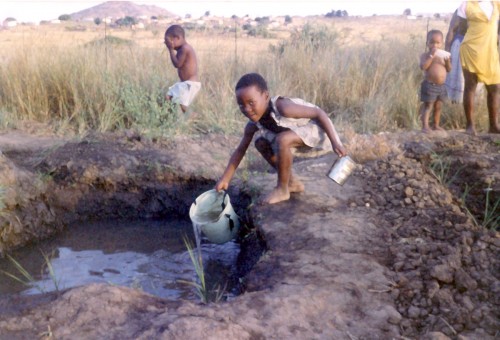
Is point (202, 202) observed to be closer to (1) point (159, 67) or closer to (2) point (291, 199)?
(2) point (291, 199)

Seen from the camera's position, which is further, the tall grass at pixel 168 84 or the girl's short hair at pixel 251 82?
the tall grass at pixel 168 84

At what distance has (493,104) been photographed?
5.55 metres

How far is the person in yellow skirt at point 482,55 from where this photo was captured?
543 centimetres

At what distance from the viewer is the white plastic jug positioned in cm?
374

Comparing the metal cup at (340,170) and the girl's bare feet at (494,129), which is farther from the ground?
the metal cup at (340,170)

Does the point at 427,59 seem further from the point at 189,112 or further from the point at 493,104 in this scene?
the point at 189,112

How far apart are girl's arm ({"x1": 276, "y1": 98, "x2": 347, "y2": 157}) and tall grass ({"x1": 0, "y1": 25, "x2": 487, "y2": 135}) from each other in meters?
2.10

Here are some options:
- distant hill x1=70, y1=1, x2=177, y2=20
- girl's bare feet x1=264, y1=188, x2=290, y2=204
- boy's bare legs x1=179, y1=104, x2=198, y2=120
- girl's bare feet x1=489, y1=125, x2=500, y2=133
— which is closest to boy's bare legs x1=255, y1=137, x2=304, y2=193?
girl's bare feet x1=264, y1=188, x2=290, y2=204

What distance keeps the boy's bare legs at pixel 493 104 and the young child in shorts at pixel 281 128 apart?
2426mm

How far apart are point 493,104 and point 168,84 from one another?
3.72 meters

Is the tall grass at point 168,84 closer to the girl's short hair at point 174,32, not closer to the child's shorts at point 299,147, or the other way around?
the girl's short hair at point 174,32

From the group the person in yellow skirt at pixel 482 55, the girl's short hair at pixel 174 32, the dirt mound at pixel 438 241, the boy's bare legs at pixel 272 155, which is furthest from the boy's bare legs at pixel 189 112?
the person in yellow skirt at pixel 482 55

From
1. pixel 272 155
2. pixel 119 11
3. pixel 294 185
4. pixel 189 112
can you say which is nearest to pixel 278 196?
pixel 294 185

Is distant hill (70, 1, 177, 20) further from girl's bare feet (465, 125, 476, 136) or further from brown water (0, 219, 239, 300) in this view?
brown water (0, 219, 239, 300)
